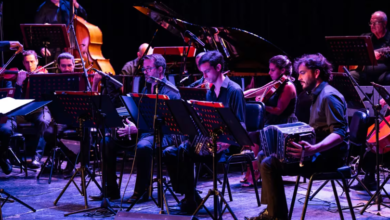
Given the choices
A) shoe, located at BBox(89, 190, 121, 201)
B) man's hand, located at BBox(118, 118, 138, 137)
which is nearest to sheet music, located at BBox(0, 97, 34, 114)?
man's hand, located at BBox(118, 118, 138, 137)

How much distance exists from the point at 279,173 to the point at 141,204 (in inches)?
61.8

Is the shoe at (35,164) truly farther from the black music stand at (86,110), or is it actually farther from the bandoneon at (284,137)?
the bandoneon at (284,137)

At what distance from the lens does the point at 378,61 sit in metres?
6.80

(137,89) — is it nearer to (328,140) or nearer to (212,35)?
(212,35)

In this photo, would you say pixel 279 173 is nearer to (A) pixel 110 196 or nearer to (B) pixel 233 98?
(B) pixel 233 98

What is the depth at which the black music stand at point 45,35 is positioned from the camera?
22.5ft

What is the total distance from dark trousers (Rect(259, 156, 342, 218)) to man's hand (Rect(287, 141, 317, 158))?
0.69 feet

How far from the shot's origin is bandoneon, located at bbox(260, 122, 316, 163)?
11.1ft

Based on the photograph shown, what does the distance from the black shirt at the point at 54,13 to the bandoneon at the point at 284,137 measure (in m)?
5.87

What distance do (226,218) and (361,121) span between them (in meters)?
1.61

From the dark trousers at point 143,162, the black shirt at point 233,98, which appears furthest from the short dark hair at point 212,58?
the dark trousers at point 143,162

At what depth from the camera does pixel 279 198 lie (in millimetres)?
3699

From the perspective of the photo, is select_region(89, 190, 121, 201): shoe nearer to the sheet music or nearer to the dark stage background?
the sheet music

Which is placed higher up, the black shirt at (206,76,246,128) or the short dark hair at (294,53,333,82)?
the short dark hair at (294,53,333,82)
